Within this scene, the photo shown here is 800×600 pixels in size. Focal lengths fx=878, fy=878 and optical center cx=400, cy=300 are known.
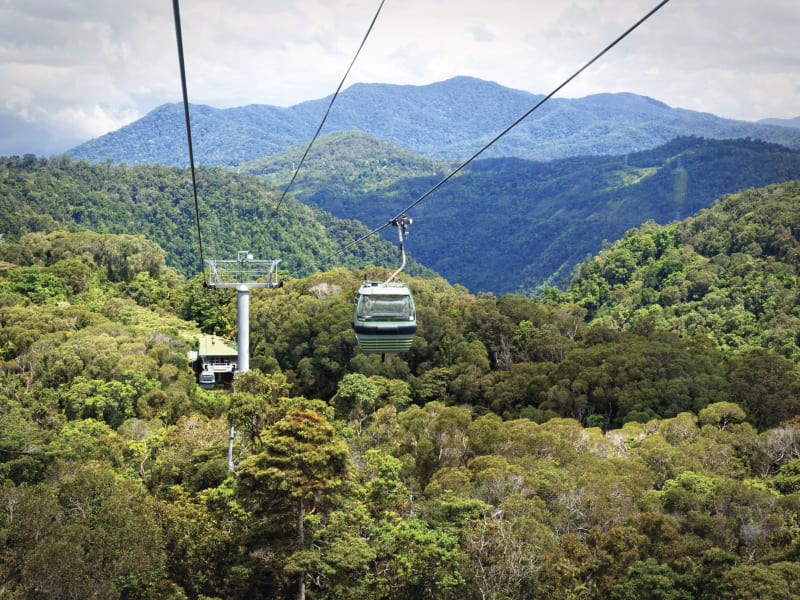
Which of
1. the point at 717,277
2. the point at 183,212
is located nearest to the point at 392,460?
the point at 717,277

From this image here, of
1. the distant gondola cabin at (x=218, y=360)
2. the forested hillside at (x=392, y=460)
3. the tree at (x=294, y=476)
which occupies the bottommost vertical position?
the distant gondola cabin at (x=218, y=360)

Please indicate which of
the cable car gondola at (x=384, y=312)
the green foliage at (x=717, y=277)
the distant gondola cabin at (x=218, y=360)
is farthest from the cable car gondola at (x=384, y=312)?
the green foliage at (x=717, y=277)

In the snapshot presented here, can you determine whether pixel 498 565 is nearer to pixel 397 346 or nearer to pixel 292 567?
pixel 292 567

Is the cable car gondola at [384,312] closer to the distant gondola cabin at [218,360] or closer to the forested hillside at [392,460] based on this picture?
the forested hillside at [392,460]

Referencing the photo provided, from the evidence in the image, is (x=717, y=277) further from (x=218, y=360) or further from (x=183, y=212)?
(x=183, y=212)

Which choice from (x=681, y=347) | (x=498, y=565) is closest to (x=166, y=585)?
(x=498, y=565)
